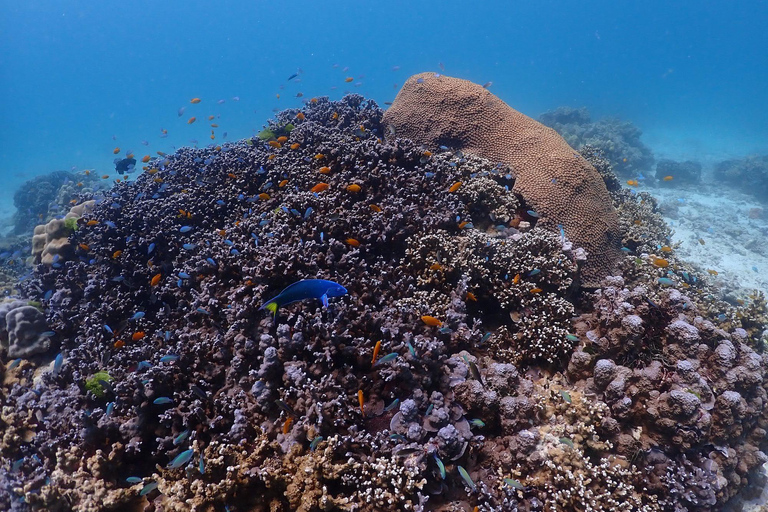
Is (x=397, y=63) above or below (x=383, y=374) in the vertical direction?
above

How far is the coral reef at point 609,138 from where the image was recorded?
2256 centimetres

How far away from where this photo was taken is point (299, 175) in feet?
23.1

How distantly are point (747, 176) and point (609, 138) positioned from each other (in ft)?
31.8

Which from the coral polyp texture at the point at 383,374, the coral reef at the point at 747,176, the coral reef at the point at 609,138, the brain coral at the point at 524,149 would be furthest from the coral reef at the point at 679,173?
the coral polyp texture at the point at 383,374

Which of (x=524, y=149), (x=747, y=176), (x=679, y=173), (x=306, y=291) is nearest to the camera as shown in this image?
(x=306, y=291)

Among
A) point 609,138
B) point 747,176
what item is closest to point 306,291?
point 609,138

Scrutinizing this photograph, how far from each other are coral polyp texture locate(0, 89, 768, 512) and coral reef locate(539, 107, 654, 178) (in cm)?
1927

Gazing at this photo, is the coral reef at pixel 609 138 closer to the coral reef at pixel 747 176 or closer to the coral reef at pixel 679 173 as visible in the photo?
the coral reef at pixel 679 173

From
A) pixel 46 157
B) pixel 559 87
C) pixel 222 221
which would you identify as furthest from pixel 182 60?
pixel 222 221

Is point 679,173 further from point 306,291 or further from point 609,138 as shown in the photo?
point 306,291

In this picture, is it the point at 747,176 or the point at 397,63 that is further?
the point at 397,63

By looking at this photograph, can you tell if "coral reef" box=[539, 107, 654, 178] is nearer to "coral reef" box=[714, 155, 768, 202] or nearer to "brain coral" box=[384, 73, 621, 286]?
"coral reef" box=[714, 155, 768, 202]

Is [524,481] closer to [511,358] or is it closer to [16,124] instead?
[511,358]

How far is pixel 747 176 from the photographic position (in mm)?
24047
